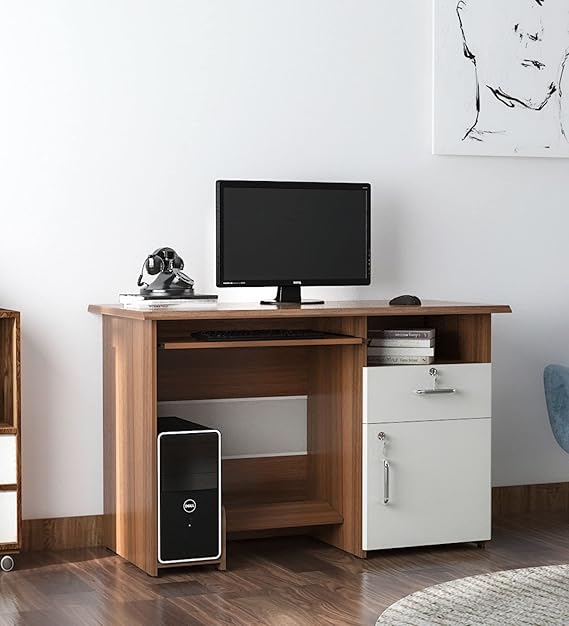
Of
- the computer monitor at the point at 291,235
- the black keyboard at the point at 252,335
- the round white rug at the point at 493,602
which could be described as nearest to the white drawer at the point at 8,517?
the black keyboard at the point at 252,335

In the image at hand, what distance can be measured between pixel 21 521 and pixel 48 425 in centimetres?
40

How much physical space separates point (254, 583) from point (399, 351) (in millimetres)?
910

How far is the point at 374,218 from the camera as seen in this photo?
4367 millimetres

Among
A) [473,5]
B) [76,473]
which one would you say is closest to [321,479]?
[76,473]

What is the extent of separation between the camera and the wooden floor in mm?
3189

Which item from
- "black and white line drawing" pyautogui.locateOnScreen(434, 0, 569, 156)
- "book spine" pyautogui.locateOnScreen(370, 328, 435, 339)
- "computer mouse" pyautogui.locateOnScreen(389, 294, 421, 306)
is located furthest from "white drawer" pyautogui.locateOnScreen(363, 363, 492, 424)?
"black and white line drawing" pyautogui.locateOnScreen(434, 0, 569, 156)

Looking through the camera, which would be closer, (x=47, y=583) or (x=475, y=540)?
(x=47, y=583)

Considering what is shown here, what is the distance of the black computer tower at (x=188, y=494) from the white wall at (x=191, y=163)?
0.52 m

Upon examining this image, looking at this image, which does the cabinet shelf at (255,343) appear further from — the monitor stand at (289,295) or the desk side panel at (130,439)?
the monitor stand at (289,295)

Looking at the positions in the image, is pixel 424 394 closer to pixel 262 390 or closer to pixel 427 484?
pixel 427 484

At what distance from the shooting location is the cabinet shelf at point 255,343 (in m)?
3.57

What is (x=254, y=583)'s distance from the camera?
11.5ft

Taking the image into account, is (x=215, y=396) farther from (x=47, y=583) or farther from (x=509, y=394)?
(x=509, y=394)

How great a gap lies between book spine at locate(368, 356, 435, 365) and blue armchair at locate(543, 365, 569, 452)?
550 millimetres
